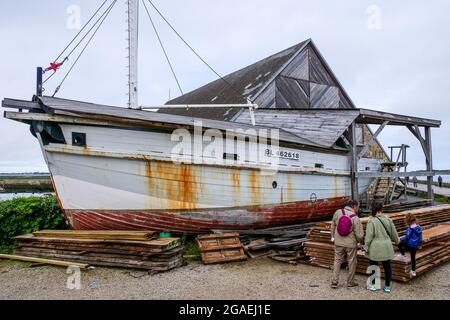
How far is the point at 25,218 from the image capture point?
28.7 ft

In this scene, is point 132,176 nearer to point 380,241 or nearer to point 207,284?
point 207,284

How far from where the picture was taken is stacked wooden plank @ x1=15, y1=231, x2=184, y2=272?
6633mm

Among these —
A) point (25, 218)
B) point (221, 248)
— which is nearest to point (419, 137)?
point (221, 248)

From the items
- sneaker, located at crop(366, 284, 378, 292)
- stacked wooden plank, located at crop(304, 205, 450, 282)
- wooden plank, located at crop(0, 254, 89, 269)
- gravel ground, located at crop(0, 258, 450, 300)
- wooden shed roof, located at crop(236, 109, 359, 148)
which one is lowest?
gravel ground, located at crop(0, 258, 450, 300)

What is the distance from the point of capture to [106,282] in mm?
5973

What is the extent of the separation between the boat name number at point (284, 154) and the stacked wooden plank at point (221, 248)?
105 inches

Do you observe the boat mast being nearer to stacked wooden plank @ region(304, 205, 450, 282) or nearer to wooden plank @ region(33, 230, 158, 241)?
wooden plank @ region(33, 230, 158, 241)

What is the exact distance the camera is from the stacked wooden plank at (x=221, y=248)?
23.8 feet

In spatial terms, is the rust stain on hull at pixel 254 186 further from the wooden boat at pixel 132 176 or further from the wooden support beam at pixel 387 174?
the wooden support beam at pixel 387 174

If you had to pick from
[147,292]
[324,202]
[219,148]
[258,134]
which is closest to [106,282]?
[147,292]

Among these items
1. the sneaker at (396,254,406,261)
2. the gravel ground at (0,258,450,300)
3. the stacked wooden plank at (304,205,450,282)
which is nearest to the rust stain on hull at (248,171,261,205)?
the stacked wooden plank at (304,205,450,282)

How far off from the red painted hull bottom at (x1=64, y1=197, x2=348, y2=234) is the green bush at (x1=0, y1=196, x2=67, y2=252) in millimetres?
1564
